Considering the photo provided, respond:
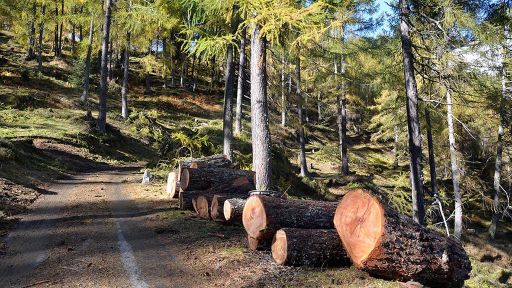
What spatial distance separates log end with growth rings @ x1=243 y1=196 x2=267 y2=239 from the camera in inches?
277

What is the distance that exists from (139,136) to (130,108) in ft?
25.0

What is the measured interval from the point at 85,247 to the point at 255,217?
358 cm

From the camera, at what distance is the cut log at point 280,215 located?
7.00 meters

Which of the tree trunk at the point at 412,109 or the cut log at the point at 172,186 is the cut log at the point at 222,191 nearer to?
the cut log at the point at 172,186

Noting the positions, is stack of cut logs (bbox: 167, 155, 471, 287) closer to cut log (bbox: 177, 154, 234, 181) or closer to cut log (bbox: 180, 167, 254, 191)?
cut log (bbox: 180, 167, 254, 191)

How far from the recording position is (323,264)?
21.4 ft

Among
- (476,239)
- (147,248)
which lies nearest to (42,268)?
(147,248)

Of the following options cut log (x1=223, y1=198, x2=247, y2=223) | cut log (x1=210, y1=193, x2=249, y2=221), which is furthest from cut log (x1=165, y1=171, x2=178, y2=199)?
cut log (x1=223, y1=198, x2=247, y2=223)

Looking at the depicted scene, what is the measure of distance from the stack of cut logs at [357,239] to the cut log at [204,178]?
376 cm

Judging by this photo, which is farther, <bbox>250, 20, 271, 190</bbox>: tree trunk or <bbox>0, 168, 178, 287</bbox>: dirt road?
<bbox>250, 20, 271, 190</bbox>: tree trunk

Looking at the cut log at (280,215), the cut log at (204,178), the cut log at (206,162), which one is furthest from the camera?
the cut log at (206,162)

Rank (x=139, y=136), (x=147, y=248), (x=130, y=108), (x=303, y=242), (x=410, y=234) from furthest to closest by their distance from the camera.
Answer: (x=130, y=108) < (x=139, y=136) < (x=147, y=248) < (x=303, y=242) < (x=410, y=234)

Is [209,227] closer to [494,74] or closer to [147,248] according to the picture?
[147,248]

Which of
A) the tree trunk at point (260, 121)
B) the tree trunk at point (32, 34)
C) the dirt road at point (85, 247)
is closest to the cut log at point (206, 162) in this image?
the dirt road at point (85, 247)
